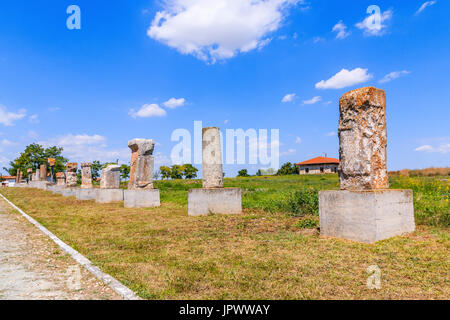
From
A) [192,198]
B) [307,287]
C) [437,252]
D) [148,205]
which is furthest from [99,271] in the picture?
[148,205]

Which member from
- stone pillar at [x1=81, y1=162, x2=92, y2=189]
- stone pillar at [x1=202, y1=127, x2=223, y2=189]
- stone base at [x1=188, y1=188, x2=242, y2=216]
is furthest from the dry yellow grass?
stone pillar at [x1=81, y1=162, x2=92, y2=189]

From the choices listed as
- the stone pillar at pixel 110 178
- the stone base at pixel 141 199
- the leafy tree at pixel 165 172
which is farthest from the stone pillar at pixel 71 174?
the leafy tree at pixel 165 172

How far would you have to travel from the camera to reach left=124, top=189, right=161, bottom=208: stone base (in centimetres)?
1280

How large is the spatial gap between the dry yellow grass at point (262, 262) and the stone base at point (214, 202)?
2528 mm

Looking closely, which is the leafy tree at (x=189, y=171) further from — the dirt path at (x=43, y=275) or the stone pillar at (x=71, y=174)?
the dirt path at (x=43, y=275)

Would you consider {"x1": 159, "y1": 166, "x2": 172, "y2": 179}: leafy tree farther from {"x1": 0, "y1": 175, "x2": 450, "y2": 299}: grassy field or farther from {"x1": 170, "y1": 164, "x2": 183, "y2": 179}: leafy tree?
{"x1": 0, "y1": 175, "x2": 450, "y2": 299}: grassy field

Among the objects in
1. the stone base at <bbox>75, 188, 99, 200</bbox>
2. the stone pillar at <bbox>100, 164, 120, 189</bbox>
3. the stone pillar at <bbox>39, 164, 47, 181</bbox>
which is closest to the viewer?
the stone pillar at <bbox>100, 164, 120, 189</bbox>

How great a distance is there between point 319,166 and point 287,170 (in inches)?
251

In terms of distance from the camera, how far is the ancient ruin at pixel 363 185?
17.8 ft

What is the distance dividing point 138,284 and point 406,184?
10.5 m

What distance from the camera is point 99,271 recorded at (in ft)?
13.3

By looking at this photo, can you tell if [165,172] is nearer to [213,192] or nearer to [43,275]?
[213,192]
